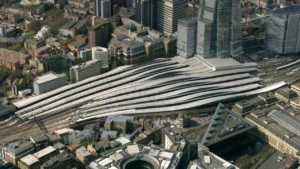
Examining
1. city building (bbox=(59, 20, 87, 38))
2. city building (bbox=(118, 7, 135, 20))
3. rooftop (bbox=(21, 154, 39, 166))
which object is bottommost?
rooftop (bbox=(21, 154, 39, 166))

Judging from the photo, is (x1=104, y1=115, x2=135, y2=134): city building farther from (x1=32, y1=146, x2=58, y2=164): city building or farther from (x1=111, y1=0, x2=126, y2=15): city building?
(x1=111, y1=0, x2=126, y2=15): city building

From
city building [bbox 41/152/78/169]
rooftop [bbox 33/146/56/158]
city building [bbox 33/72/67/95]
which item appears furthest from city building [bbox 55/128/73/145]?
city building [bbox 33/72/67/95]

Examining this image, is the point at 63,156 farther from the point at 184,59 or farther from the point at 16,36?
the point at 16,36

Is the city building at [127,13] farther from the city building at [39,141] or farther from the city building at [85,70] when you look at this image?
the city building at [39,141]

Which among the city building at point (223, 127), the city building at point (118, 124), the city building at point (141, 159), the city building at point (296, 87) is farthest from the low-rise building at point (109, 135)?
the city building at point (296, 87)

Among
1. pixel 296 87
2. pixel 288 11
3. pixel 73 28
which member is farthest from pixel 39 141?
pixel 288 11
